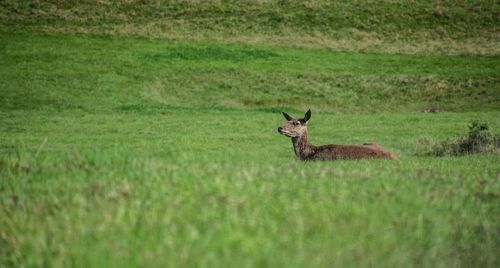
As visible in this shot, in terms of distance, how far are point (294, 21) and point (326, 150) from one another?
46.5m

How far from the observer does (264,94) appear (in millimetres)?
44094

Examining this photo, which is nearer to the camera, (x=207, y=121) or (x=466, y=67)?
(x=207, y=121)

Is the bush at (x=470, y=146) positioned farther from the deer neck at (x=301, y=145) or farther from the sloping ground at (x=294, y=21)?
the sloping ground at (x=294, y=21)

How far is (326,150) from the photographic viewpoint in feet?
57.6

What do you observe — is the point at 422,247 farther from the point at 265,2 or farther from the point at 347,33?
the point at 265,2

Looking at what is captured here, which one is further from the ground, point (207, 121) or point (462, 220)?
point (462, 220)

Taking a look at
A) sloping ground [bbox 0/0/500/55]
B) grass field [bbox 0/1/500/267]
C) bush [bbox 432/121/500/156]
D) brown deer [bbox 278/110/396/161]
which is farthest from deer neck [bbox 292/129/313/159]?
sloping ground [bbox 0/0/500/55]

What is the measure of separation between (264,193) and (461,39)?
56.2 meters

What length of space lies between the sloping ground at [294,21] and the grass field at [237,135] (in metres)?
0.26

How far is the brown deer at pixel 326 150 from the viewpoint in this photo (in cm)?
1678

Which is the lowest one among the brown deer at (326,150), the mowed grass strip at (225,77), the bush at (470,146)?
the mowed grass strip at (225,77)

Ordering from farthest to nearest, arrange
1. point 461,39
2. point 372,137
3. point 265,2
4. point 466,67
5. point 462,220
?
point 265,2 < point 461,39 < point 466,67 < point 372,137 < point 462,220

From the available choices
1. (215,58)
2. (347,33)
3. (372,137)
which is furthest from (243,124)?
(347,33)

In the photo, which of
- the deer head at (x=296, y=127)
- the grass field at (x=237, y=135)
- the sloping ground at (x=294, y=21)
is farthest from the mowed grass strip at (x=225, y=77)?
the deer head at (x=296, y=127)
